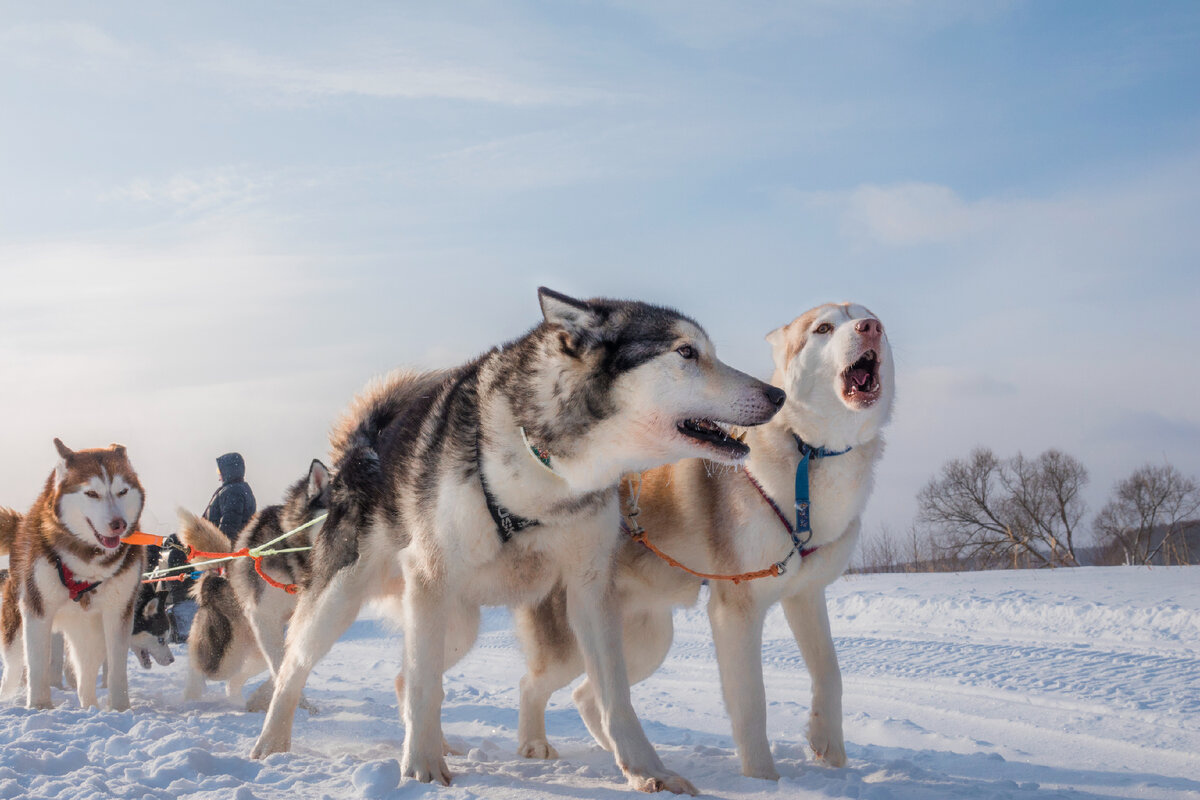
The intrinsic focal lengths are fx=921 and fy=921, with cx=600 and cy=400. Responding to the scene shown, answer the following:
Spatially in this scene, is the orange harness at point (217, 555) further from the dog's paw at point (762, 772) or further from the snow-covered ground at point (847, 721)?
the dog's paw at point (762, 772)

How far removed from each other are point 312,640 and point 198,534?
3.57 meters

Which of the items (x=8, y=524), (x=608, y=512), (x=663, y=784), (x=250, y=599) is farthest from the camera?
(x=8, y=524)

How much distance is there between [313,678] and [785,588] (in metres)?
5.73

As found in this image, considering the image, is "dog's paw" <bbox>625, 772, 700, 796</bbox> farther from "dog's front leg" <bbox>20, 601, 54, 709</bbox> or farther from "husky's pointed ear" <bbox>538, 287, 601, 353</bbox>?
"dog's front leg" <bbox>20, 601, 54, 709</bbox>

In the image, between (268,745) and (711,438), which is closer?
(711,438)

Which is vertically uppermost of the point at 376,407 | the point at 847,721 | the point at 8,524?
the point at 376,407

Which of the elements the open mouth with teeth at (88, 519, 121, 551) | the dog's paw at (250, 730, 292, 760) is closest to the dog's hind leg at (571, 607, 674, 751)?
the dog's paw at (250, 730, 292, 760)

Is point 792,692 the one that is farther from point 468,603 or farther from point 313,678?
point 313,678

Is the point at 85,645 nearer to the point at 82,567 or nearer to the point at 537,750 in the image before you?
the point at 82,567

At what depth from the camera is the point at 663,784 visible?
10.3 ft

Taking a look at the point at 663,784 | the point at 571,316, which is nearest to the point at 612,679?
the point at 663,784

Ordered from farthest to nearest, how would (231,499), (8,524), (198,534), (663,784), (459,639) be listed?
(231,499) < (8,524) < (198,534) < (459,639) < (663,784)

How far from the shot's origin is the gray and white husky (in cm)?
316

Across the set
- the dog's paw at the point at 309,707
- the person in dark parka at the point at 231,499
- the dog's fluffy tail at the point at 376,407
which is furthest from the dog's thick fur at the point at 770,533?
the person in dark parka at the point at 231,499
